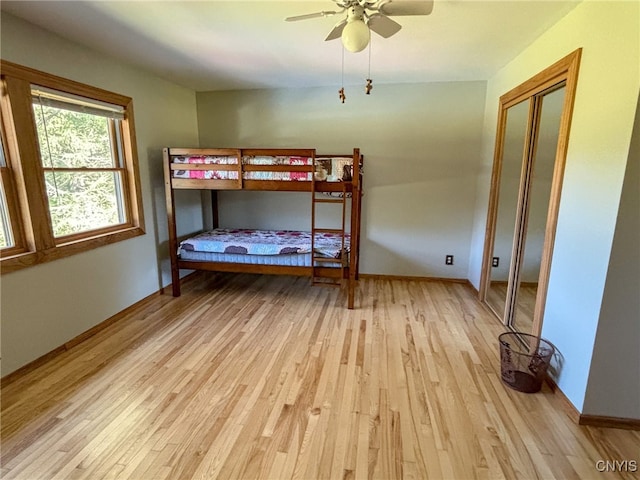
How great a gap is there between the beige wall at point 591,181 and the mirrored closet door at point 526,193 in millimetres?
106

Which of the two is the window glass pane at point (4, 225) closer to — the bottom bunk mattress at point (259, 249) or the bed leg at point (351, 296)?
the bottom bunk mattress at point (259, 249)

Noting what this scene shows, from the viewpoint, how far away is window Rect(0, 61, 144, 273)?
2.18 metres

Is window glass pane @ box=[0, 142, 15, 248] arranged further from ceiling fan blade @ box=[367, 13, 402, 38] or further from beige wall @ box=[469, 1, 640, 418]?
beige wall @ box=[469, 1, 640, 418]

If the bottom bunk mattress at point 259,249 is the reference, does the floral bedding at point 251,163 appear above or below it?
above

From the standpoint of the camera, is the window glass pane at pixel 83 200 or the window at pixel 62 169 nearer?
the window at pixel 62 169

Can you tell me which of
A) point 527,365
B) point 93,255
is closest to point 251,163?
point 93,255

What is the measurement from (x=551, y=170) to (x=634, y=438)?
5.60ft

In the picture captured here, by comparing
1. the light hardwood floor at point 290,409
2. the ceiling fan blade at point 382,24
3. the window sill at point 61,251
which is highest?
the ceiling fan blade at point 382,24

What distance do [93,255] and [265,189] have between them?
160cm

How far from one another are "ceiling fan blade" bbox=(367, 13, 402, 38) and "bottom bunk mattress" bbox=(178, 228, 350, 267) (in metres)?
A: 1.85

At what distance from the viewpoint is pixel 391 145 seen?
3.96 m

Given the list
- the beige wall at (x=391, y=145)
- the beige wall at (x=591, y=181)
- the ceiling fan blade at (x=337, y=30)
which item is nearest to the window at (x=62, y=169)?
the beige wall at (x=391, y=145)

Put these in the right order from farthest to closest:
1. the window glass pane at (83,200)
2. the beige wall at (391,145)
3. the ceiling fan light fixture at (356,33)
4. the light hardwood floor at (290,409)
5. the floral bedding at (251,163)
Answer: the beige wall at (391,145) → the floral bedding at (251,163) → the window glass pane at (83,200) → the ceiling fan light fixture at (356,33) → the light hardwood floor at (290,409)

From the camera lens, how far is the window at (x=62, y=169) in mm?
2180
